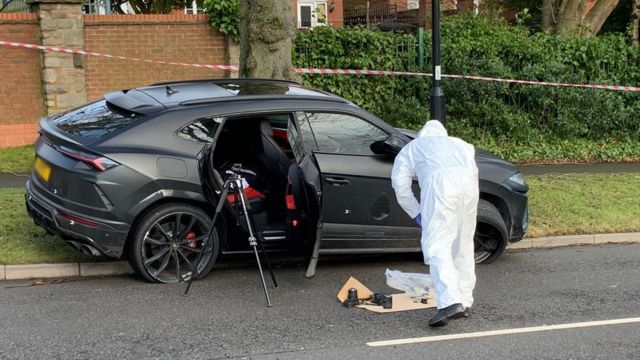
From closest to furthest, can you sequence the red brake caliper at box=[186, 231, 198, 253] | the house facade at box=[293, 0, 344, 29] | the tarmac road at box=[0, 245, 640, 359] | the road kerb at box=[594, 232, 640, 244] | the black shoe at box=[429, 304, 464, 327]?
1. the tarmac road at box=[0, 245, 640, 359]
2. the black shoe at box=[429, 304, 464, 327]
3. the red brake caliper at box=[186, 231, 198, 253]
4. the road kerb at box=[594, 232, 640, 244]
5. the house facade at box=[293, 0, 344, 29]

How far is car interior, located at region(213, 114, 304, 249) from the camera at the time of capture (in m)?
6.32

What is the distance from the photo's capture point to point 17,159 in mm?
11039

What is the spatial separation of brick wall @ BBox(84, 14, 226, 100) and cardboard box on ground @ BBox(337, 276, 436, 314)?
7969 mm

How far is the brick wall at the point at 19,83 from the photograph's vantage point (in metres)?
11.9

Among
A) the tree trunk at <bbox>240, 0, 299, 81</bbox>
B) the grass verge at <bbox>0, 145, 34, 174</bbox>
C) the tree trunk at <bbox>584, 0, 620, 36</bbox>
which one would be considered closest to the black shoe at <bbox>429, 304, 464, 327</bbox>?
the tree trunk at <bbox>240, 0, 299, 81</bbox>

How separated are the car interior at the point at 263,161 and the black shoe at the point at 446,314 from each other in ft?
5.37

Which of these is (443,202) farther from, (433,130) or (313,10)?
(313,10)

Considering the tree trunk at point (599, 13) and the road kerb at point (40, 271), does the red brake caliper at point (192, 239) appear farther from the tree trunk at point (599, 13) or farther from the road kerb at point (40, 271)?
the tree trunk at point (599, 13)

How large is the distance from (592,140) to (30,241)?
10461 mm

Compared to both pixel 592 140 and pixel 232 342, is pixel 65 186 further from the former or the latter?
pixel 592 140

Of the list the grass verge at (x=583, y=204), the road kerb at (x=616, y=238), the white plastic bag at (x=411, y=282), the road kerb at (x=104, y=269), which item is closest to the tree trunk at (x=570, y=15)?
the grass verge at (x=583, y=204)

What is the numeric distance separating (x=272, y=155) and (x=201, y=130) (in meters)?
0.79

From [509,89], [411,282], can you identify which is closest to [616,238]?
[411,282]

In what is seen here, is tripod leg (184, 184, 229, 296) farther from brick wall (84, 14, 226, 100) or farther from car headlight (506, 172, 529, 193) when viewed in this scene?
brick wall (84, 14, 226, 100)
